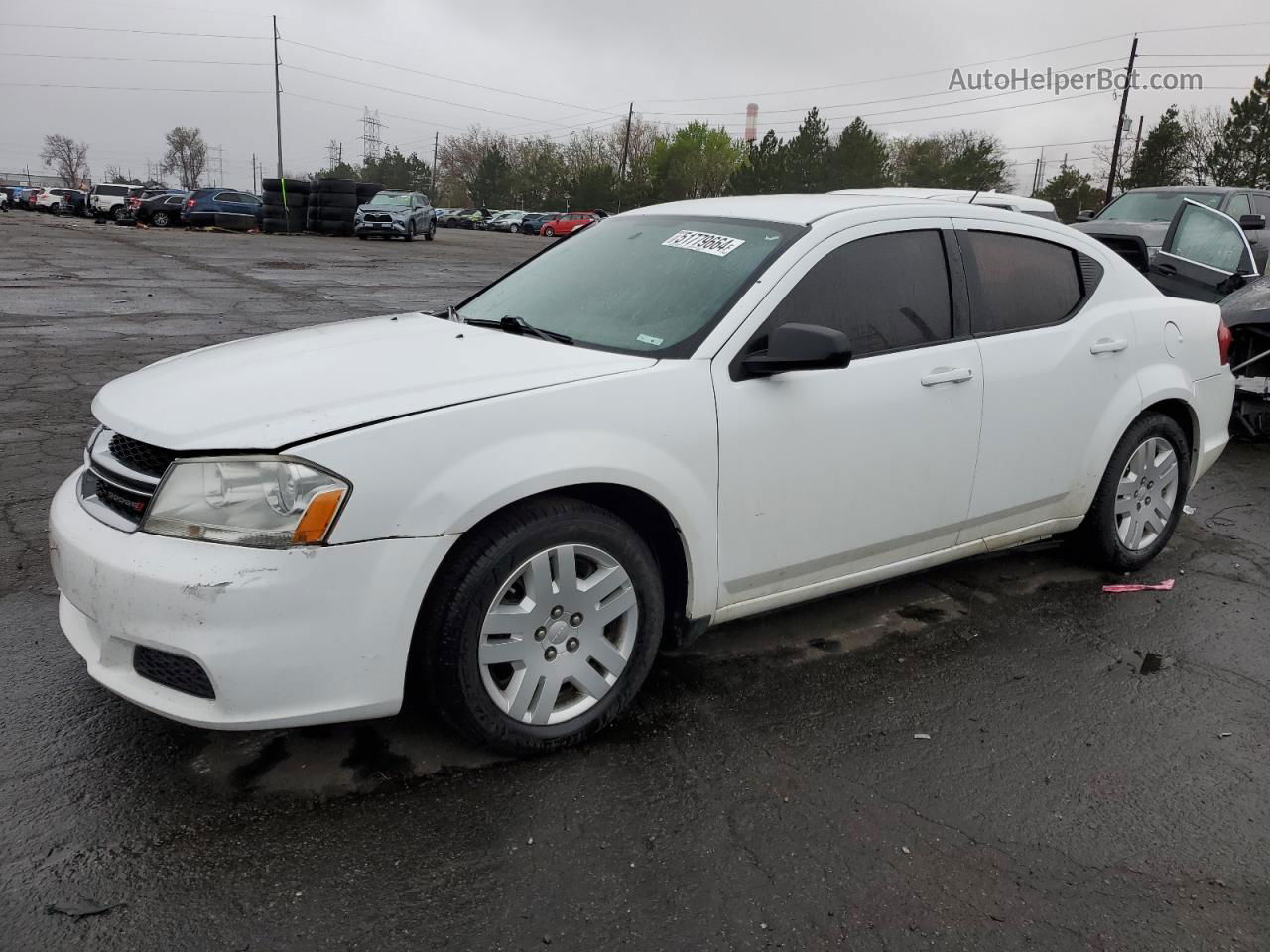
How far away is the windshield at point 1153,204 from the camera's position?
43.5 ft

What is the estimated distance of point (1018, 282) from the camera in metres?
3.94

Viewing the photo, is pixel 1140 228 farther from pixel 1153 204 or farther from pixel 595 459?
pixel 595 459

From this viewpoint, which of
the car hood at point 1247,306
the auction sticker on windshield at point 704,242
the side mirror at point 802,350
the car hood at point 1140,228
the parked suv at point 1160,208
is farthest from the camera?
the parked suv at point 1160,208

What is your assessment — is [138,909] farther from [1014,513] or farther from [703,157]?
[703,157]

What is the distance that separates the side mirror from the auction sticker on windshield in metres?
0.53

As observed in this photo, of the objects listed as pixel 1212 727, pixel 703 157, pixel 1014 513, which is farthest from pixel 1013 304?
pixel 703 157

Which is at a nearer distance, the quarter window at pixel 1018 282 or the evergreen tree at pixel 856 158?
the quarter window at pixel 1018 282

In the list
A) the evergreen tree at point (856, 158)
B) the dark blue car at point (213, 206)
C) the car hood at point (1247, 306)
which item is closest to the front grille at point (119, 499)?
the car hood at point (1247, 306)

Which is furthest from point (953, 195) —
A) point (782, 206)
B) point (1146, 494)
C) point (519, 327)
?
point (519, 327)

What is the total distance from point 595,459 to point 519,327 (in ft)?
2.87

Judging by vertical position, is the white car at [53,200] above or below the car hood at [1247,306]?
above

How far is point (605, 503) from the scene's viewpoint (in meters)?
2.93

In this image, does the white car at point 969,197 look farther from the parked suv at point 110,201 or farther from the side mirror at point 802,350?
the parked suv at point 110,201

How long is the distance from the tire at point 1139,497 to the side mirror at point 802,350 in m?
1.95
